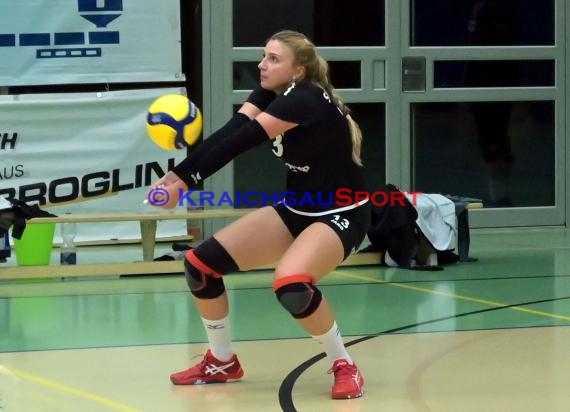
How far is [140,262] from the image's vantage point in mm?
9797

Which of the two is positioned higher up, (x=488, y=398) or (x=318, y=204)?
(x=318, y=204)

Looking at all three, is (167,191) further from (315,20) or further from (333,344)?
(315,20)

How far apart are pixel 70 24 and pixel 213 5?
1.37 meters

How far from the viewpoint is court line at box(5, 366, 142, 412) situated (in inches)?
214

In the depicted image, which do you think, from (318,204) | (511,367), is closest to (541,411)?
(511,367)

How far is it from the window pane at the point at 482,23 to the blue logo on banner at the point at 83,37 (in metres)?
2.97

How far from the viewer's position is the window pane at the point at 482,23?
1205 cm

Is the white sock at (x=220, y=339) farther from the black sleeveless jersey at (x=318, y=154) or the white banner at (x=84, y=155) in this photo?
the white banner at (x=84, y=155)

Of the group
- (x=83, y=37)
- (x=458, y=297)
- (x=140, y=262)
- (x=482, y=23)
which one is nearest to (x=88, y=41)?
(x=83, y=37)

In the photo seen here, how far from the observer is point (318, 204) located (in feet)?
19.4

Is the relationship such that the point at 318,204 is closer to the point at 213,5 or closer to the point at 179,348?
the point at 179,348

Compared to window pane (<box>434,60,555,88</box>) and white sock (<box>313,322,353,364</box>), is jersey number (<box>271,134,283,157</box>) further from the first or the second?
window pane (<box>434,60,555,88</box>)

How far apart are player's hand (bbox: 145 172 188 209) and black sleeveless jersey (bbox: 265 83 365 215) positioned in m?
0.58

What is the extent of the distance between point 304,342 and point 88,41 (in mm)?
5111
